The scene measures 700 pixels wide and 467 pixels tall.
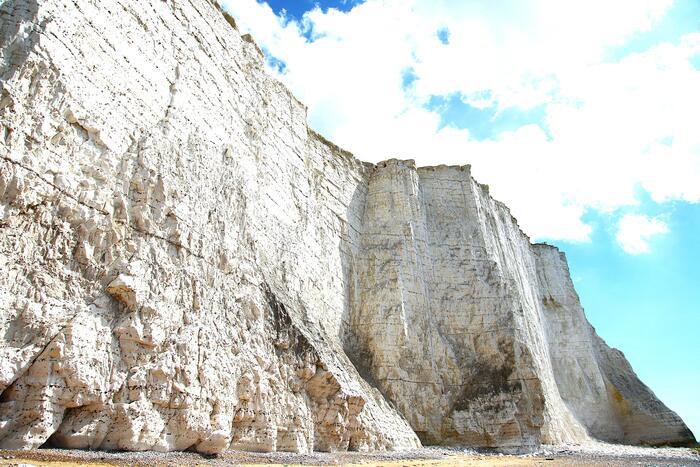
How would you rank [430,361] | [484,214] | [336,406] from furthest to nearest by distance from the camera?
1. [484,214]
2. [430,361]
3. [336,406]

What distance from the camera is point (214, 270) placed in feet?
41.5

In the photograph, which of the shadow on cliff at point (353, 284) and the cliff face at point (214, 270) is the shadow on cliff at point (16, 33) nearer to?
the cliff face at point (214, 270)

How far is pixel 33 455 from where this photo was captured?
726 centimetres

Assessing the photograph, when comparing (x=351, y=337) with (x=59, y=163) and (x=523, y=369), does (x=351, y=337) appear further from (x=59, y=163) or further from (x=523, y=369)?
(x=59, y=163)

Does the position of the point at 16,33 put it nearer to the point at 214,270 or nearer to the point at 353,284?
the point at 214,270

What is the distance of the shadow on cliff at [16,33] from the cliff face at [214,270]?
0.11ft

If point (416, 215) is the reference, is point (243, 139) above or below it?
below

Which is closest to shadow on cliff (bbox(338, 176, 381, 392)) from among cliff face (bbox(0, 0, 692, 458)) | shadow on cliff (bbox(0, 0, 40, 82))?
cliff face (bbox(0, 0, 692, 458))

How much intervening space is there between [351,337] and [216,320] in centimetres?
998

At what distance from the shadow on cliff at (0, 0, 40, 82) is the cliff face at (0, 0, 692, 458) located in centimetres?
3

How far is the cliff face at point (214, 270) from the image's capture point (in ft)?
28.7

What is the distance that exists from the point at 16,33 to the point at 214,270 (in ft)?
20.6

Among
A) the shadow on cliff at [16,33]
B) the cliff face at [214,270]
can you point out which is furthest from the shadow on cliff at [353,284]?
the shadow on cliff at [16,33]

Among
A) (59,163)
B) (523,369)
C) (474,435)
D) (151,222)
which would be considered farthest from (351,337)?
(59,163)
